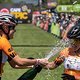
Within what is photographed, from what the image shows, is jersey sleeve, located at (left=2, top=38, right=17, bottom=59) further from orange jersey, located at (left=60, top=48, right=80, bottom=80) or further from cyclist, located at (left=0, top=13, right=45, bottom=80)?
orange jersey, located at (left=60, top=48, right=80, bottom=80)

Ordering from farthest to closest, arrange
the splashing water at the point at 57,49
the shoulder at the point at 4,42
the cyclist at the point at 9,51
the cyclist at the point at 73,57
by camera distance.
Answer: the splashing water at the point at 57,49 < the cyclist at the point at 9,51 < the shoulder at the point at 4,42 < the cyclist at the point at 73,57

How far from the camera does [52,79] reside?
1094cm

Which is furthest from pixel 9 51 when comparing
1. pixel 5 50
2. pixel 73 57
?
pixel 73 57

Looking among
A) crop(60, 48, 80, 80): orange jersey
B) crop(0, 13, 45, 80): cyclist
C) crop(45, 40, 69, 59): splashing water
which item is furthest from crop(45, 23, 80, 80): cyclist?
crop(45, 40, 69, 59): splashing water

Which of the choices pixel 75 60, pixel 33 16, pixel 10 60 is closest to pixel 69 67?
pixel 75 60

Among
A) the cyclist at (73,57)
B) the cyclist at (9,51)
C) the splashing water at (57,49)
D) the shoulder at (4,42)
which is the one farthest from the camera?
the splashing water at (57,49)

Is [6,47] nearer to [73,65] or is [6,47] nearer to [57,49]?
[73,65]

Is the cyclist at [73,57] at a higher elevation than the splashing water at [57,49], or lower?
higher

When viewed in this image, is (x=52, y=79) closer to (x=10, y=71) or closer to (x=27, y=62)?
(x=10, y=71)

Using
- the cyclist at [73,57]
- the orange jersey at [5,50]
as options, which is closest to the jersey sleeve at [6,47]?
the orange jersey at [5,50]

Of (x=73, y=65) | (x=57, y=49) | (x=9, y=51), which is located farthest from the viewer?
(x=57, y=49)

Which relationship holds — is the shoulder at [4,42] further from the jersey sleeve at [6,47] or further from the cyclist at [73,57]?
the cyclist at [73,57]

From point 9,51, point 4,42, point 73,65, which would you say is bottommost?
point 73,65

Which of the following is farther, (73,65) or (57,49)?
(57,49)
